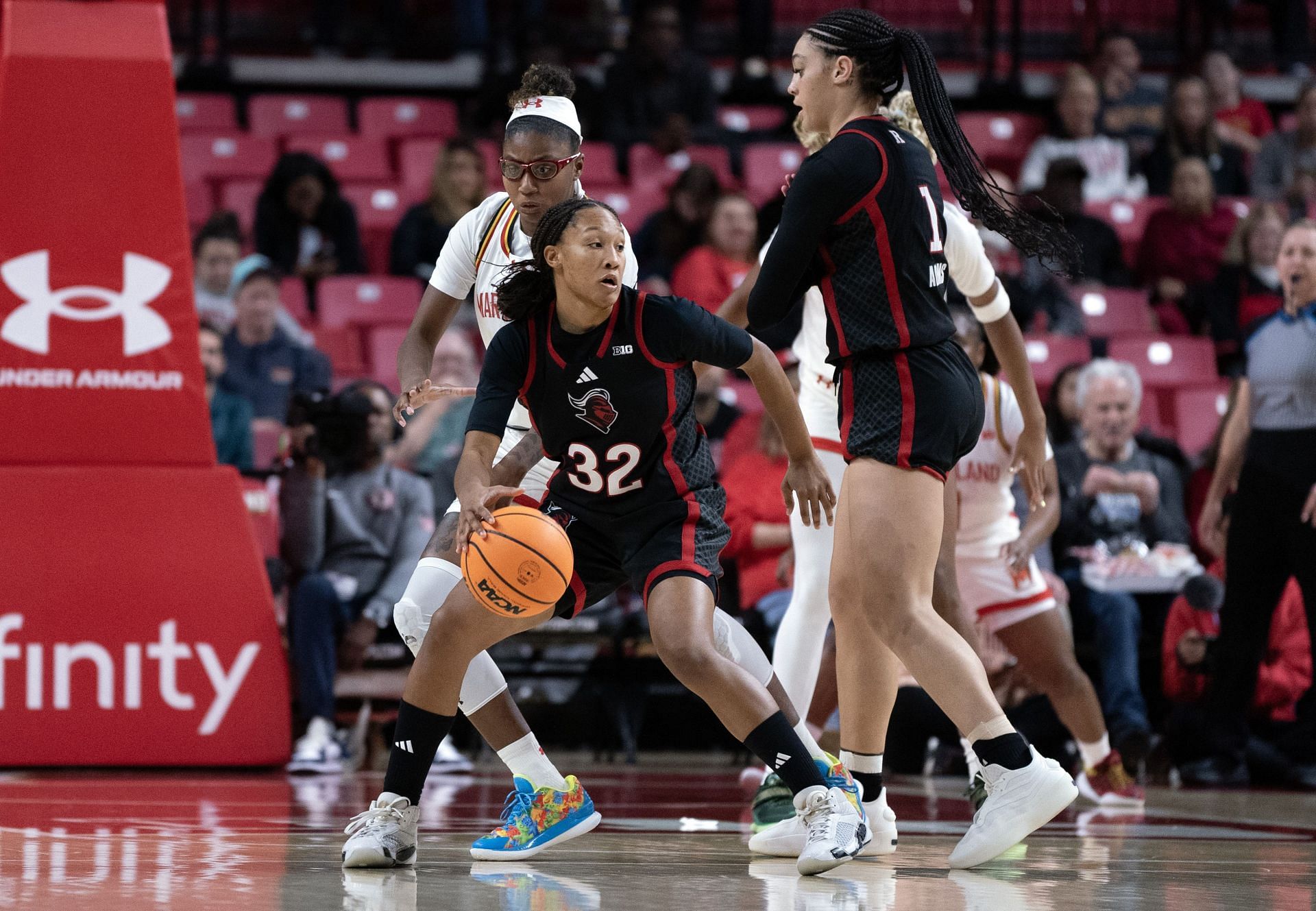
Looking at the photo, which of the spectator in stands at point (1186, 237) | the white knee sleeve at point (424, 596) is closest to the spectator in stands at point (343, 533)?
the white knee sleeve at point (424, 596)

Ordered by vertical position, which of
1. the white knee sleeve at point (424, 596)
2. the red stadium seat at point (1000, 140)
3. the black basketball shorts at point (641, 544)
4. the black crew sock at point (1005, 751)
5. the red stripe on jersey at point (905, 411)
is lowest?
the black crew sock at point (1005, 751)

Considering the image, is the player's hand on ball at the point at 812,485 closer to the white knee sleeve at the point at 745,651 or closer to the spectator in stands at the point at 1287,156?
the white knee sleeve at the point at 745,651

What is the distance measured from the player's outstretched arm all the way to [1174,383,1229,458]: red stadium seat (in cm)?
651

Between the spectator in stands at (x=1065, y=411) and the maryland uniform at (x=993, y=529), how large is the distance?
2.42 m

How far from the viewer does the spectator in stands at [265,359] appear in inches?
373

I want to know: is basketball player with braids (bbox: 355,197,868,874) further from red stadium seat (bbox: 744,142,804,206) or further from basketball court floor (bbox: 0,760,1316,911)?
red stadium seat (bbox: 744,142,804,206)

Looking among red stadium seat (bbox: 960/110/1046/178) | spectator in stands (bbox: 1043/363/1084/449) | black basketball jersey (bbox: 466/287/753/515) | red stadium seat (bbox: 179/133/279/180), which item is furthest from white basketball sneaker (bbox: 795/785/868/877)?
red stadium seat (bbox: 960/110/1046/178)

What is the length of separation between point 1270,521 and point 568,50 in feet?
23.9

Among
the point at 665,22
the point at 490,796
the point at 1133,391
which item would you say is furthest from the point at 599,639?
the point at 665,22

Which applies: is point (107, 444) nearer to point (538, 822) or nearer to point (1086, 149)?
point (538, 822)

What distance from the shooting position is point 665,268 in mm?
10945

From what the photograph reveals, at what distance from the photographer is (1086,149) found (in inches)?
519

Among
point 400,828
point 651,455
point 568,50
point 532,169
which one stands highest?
point 568,50

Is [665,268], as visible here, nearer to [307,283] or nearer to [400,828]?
[307,283]
